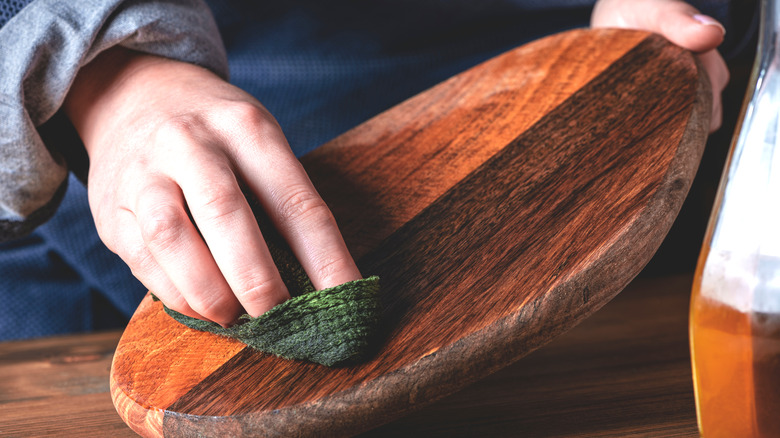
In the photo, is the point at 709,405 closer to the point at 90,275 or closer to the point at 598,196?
the point at 598,196

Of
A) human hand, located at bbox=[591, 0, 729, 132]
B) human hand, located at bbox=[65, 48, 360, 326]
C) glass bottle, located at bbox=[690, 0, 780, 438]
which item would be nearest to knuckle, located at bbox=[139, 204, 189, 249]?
human hand, located at bbox=[65, 48, 360, 326]

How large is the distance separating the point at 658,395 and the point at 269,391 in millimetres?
194

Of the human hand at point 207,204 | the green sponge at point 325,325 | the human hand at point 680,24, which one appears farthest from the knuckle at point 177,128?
the human hand at point 680,24

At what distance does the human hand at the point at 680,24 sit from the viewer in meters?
0.50

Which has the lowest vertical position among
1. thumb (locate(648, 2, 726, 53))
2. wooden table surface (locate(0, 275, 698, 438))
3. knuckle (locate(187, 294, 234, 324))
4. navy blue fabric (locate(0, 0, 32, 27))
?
wooden table surface (locate(0, 275, 698, 438))

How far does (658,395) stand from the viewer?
1.05 ft

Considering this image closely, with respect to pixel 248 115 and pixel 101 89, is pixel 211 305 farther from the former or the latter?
pixel 101 89

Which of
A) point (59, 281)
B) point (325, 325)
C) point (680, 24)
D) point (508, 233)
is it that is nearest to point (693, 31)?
point (680, 24)

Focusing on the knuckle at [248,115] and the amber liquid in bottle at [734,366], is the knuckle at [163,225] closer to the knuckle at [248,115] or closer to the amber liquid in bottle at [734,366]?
the knuckle at [248,115]

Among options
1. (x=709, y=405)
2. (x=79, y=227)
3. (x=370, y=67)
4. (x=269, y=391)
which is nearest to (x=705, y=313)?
(x=709, y=405)

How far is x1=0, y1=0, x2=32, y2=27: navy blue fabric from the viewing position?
0.43m

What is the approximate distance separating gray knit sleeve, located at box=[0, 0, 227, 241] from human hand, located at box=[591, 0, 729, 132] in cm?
36

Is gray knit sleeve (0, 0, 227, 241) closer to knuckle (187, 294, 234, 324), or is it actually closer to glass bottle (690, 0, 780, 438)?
knuckle (187, 294, 234, 324)

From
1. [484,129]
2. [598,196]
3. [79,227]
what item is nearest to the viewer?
[598,196]
